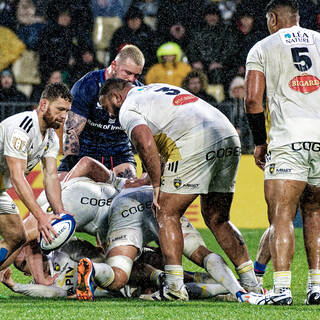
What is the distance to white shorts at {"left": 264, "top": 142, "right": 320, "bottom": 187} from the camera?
577 cm

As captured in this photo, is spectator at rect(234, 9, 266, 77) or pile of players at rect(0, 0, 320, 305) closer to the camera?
pile of players at rect(0, 0, 320, 305)

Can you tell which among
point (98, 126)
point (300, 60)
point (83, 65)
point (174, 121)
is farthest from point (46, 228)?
point (83, 65)

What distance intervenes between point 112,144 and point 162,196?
2.62 m

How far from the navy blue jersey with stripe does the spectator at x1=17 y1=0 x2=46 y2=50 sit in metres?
5.08

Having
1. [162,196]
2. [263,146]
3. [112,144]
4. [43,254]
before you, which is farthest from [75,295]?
[112,144]

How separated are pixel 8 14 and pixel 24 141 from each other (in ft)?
26.4

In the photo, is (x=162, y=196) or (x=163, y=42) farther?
(x=163, y=42)

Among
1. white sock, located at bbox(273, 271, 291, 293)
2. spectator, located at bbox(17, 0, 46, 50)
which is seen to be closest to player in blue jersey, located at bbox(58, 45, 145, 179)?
white sock, located at bbox(273, 271, 291, 293)

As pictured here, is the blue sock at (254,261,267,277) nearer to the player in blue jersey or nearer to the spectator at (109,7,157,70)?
the player in blue jersey

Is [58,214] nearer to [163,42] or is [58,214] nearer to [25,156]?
[25,156]

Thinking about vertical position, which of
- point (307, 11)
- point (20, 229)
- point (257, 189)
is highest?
point (307, 11)

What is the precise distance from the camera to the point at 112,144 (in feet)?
28.9

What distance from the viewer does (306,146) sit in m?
5.80

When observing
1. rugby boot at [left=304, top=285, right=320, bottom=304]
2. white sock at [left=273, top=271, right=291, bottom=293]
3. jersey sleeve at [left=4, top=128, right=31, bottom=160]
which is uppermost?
jersey sleeve at [left=4, top=128, right=31, bottom=160]
